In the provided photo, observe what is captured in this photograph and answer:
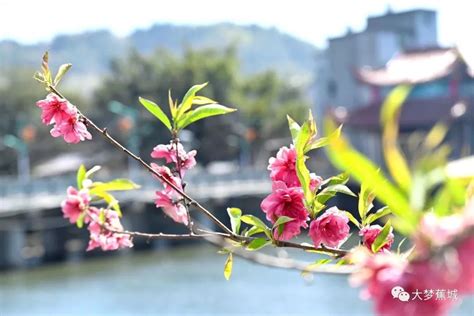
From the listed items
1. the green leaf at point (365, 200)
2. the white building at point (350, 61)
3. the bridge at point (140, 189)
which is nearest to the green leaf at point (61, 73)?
the green leaf at point (365, 200)

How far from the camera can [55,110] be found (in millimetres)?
1111

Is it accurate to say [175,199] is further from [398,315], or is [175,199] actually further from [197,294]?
[197,294]

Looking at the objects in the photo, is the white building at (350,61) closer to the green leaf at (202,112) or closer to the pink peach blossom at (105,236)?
the pink peach blossom at (105,236)

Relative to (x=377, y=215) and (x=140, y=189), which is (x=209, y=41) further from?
(x=377, y=215)

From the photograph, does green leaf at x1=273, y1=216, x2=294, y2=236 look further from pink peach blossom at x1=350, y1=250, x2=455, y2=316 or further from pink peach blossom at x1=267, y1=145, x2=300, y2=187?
pink peach blossom at x1=350, y1=250, x2=455, y2=316

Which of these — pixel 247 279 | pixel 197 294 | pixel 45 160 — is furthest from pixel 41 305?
pixel 45 160

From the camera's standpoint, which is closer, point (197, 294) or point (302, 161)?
point (302, 161)

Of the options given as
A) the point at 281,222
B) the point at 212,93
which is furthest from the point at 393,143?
the point at 212,93

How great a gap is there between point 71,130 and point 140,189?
13188mm

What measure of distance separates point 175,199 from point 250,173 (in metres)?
20.8

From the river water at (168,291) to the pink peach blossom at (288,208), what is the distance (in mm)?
9056

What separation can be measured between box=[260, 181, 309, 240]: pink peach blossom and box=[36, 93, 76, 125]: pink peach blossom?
28cm

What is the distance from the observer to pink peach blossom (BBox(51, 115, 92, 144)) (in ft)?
3.62

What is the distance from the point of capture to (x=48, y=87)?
3.45ft
